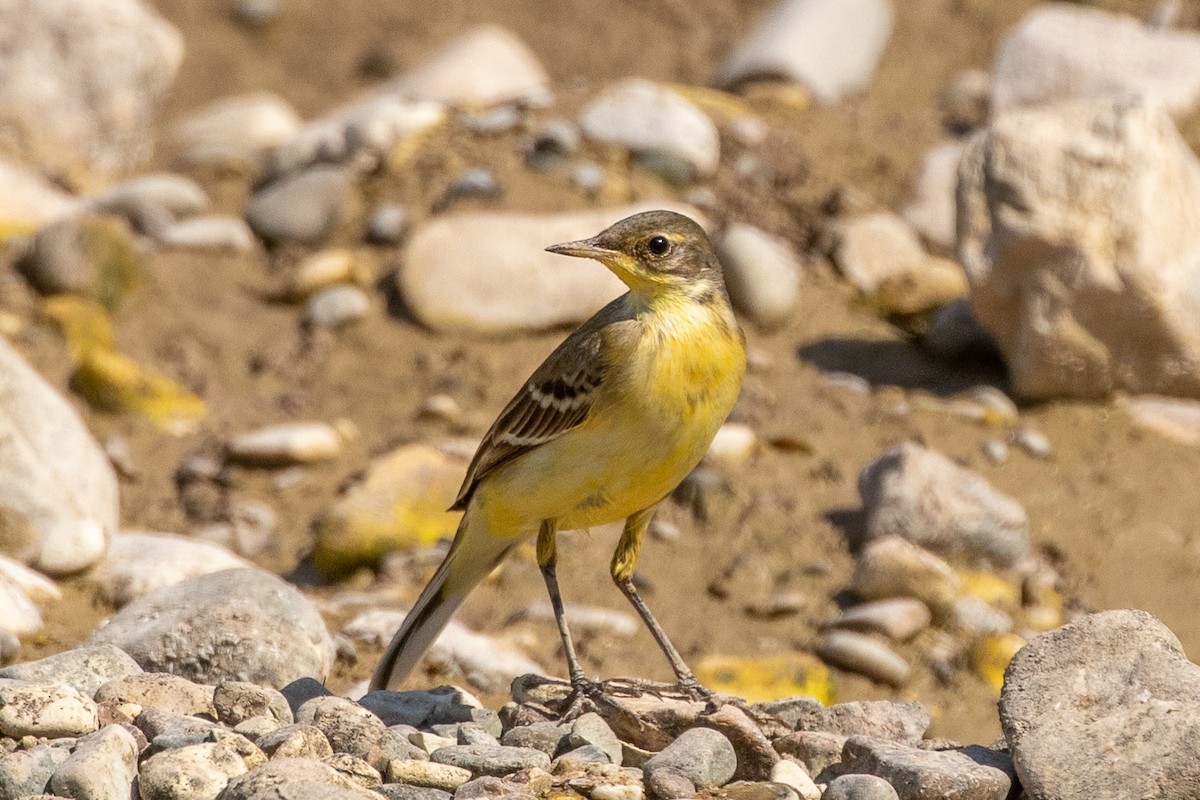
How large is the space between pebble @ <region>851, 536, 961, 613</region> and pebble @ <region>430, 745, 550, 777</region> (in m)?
4.40

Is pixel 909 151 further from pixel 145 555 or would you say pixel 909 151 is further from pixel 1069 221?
pixel 145 555

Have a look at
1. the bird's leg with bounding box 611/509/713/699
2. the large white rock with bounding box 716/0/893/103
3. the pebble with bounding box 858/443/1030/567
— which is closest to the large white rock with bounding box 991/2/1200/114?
the large white rock with bounding box 716/0/893/103

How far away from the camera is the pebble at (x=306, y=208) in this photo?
44.2ft

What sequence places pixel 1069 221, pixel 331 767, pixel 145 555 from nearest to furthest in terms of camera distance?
pixel 331 767, pixel 145 555, pixel 1069 221

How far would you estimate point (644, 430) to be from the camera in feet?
22.0

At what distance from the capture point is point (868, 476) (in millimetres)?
10742

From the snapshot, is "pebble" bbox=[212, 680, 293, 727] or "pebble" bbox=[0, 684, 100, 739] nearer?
"pebble" bbox=[0, 684, 100, 739]

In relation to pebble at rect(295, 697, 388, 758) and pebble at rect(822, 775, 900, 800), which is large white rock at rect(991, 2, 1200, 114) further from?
pebble at rect(295, 697, 388, 758)

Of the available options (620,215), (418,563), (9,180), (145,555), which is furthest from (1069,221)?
(9,180)

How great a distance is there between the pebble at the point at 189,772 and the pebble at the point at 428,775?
531mm

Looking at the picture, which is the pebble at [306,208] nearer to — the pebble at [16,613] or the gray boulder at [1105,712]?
the pebble at [16,613]

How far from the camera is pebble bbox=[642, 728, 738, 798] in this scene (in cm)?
598

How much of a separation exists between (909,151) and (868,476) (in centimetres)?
497

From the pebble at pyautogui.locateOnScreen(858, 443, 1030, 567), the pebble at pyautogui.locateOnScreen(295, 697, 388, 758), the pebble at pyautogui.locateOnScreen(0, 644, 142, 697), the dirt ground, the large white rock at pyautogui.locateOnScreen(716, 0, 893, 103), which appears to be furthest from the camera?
the large white rock at pyautogui.locateOnScreen(716, 0, 893, 103)
